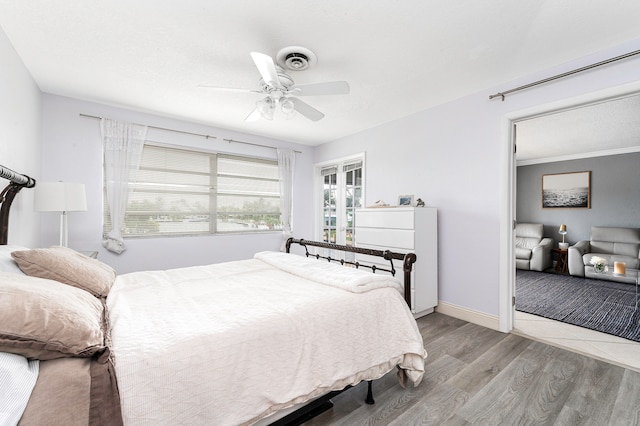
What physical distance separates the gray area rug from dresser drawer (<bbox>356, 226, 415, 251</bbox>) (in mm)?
1704

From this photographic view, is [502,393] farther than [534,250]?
No

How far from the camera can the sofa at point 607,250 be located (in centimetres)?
467

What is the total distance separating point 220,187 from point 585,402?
430 cm

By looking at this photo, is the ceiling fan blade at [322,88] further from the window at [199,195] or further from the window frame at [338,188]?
the window at [199,195]

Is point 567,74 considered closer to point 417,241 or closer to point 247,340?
point 417,241

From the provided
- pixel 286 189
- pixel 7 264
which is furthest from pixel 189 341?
pixel 286 189

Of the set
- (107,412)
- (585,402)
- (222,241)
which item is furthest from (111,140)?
(585,402)

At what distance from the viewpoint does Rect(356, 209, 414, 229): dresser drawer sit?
316 cm

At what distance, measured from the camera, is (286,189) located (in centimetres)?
482

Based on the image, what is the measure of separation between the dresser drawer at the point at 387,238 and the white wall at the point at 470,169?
0.28 metres

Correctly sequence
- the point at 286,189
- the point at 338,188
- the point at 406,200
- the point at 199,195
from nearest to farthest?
the point at 406,200 → the point at 199,195 → the point at 286,189 → the point at 338,188

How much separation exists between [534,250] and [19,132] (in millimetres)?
7477

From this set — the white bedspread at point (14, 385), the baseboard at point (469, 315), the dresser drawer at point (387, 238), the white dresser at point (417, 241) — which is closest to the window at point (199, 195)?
the dresser drawer at point (387, 238)

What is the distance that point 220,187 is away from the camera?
421 cm
